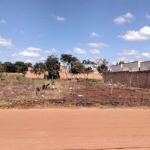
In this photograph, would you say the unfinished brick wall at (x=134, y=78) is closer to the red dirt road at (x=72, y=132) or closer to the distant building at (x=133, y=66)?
the distant building at (x=133, y=66)

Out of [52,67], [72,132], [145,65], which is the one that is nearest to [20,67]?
[52,67]

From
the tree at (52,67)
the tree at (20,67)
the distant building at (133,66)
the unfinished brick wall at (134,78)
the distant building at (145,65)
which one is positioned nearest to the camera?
the unfinished brick wall at (134,78)

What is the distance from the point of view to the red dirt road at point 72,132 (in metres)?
6.61

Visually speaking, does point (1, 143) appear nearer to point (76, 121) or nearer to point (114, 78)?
point (76, 121)

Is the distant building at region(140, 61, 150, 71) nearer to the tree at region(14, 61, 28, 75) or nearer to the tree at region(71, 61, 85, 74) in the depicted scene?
the tree at region(71, 61, 85, 74)

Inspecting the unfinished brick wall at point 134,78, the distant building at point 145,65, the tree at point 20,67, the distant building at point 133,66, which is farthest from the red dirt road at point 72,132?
the tree at point 20,67

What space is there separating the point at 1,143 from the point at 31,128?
1.71m

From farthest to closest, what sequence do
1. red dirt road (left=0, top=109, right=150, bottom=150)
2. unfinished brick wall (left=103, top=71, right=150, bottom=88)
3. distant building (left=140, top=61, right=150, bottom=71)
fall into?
distant building (left=140, top=61, right=150, bottom=71) → unfinished brick wall (left=103, top=71, right=150, bottom=88) → red dirt road (left=0, top=109, right=150, bottom=150)

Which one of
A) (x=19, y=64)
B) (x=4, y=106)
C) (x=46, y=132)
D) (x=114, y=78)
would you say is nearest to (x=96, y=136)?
(x=46, y=132)

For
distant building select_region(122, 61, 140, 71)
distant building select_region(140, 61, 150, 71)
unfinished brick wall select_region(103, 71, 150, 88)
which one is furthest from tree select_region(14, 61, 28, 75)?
distant building select_region(140, 61, 150, 71)

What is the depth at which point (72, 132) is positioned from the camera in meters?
7.86

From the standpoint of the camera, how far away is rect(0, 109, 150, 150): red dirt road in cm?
661

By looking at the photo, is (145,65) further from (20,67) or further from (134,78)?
(20,67)

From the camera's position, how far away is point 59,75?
60375 millimetres
